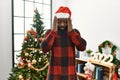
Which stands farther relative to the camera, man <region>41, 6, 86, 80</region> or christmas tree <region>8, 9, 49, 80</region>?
christmas tree <region>8, 9, 49, 80</region>

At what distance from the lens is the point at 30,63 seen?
2.43m

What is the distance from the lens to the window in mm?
3141

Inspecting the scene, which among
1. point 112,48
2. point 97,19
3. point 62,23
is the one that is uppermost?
point 97,19

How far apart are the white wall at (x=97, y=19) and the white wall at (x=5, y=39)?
3.87 feet

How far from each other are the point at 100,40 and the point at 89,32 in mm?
280

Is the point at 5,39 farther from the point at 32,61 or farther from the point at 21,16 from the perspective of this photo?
the point at 32,61

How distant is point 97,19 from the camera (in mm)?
3025

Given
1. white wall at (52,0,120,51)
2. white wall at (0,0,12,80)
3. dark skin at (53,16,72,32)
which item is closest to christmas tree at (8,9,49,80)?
white wall at (0,0,12,80)

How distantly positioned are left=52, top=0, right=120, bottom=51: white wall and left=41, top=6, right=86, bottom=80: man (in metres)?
1.17

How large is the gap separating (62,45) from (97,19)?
1456mm

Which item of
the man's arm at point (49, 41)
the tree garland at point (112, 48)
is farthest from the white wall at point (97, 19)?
the man's arm at point (49, 41)

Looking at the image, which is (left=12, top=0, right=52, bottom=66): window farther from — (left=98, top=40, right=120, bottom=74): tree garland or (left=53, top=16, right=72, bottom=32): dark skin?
(left=53, top=16, right=72, bottom=32): dark skin

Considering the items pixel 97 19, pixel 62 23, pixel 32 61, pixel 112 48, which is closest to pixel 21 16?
pixel 32 61

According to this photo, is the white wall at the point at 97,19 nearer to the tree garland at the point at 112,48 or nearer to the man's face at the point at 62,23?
the tree garland at the point at 112,48
